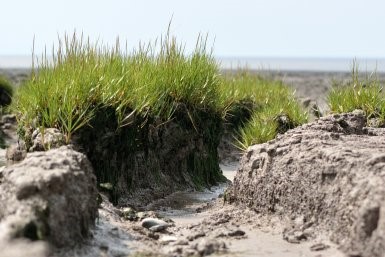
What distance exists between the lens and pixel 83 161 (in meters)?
A: 5.02

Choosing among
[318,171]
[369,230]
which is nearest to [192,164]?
[318,171]

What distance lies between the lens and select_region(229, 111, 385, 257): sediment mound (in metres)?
4.52

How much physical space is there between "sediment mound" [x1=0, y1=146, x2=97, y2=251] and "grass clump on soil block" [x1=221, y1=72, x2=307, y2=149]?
3.61 meters

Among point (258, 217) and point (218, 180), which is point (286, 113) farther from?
point (258, 217)

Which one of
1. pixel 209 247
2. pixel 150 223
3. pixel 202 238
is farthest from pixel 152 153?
pixel 209 247

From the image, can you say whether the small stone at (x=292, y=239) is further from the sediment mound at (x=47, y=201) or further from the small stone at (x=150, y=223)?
the sediment mound at (x=47, y=201)

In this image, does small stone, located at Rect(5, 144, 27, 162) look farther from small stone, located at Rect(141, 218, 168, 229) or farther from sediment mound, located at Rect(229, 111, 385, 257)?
sediment mound, located at Rect(229, 111, 385, 257)

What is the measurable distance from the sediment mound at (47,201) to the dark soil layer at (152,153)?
1232 mm

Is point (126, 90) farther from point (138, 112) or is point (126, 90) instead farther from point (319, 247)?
point (319, 247)

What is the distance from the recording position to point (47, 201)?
444 centimetres

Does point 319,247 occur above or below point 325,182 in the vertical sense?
below

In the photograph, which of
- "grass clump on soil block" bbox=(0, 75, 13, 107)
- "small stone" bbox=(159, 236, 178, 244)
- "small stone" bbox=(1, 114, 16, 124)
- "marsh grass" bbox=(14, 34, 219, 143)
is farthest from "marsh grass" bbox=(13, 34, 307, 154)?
"grass clump on soil block" bbox=(0, 75, 13, 107)

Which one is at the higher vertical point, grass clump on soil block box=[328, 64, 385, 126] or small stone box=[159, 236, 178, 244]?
grass clump on soil block box=[328, 64, 385, 126]

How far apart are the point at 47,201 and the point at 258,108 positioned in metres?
6.69
